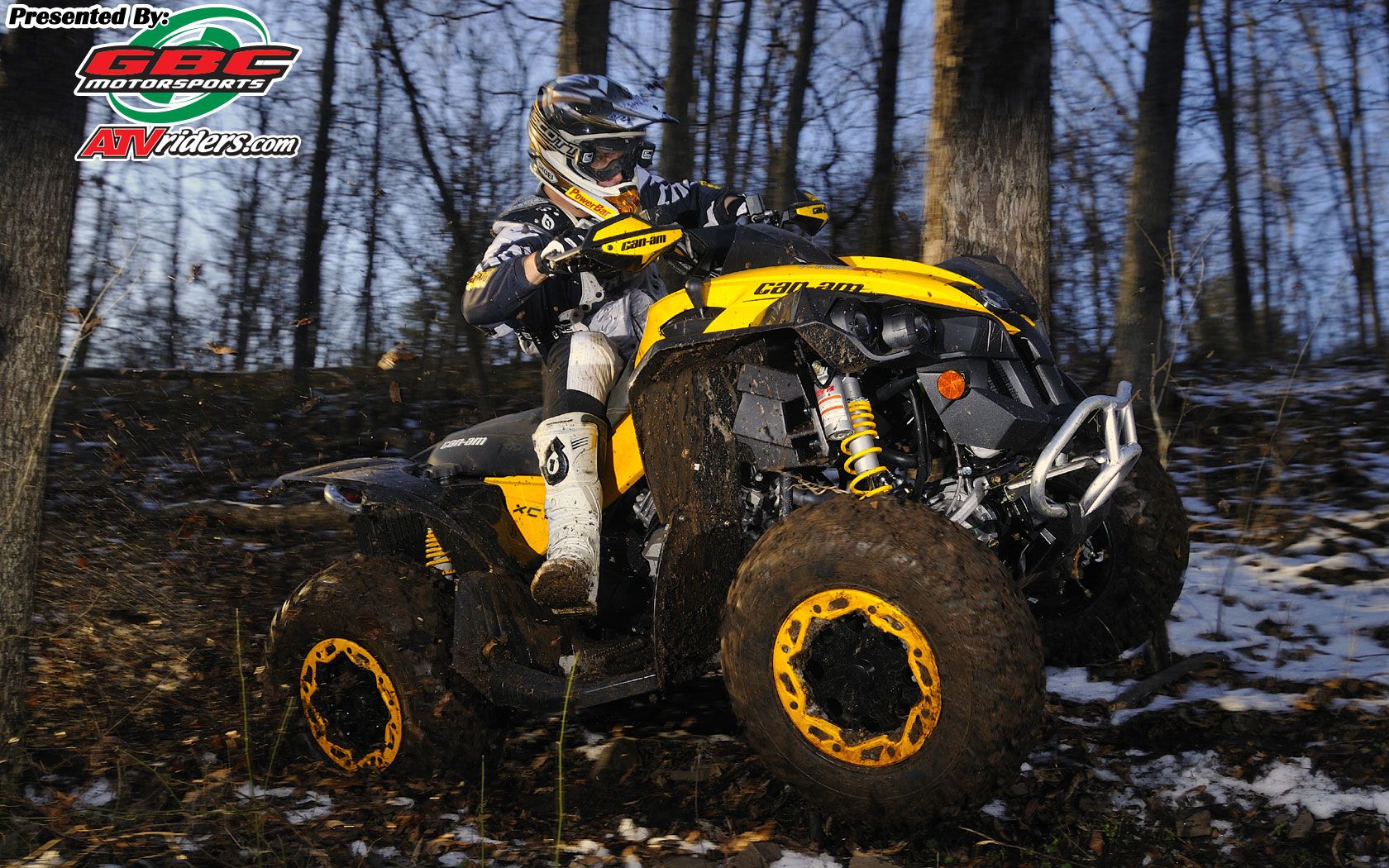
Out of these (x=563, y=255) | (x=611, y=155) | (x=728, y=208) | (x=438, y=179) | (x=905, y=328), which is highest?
A: (x=438, y=179)

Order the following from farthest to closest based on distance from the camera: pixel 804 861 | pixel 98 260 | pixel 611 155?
1. pixel 98 260
2. pixel 611 155
3. pixel 804 861

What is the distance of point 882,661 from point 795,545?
1.30ft

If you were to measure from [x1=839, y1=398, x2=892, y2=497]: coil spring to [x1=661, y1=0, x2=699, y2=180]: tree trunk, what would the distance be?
5.79m

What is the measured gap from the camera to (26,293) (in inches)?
166

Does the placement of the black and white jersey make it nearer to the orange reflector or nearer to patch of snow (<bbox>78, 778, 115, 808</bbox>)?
the orange reflector

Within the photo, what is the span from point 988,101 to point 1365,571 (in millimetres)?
2851

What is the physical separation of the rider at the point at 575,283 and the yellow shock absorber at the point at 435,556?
29.9 inches

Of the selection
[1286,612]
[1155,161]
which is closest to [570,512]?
[1286,612]

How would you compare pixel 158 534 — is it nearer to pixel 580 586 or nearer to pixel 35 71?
pixel 35 71

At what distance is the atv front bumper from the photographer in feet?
9.95

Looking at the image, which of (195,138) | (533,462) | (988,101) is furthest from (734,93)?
(533,462)

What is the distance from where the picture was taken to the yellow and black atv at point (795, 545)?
2957 mm

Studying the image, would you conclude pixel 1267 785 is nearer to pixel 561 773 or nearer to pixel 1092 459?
pixel 1092 459

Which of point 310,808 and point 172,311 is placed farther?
point 172,311
